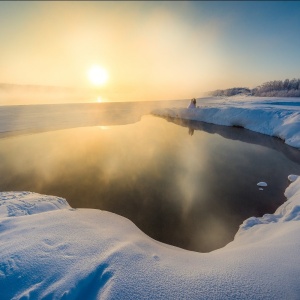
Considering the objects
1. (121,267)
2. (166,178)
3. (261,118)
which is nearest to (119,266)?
(121,267)

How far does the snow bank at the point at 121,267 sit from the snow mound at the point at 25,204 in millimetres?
841

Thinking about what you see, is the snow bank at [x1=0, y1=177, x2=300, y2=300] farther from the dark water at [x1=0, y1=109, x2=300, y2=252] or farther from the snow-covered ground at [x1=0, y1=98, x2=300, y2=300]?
the dark water at [x1=0, y1=109, x2=300, y2=252]

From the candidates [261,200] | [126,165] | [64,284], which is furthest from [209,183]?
[64,284]

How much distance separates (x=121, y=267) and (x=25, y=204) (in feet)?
13.7

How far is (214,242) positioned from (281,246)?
1808 millimetres

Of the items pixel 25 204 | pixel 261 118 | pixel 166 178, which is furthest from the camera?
pixel 261 118

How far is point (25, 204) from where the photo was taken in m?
5.51

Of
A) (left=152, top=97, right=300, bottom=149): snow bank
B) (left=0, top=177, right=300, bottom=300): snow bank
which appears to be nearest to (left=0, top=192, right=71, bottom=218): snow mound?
(left=0, top=177, right=300, bottom=300): snow bank

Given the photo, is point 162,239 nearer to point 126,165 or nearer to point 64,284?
point 64,284

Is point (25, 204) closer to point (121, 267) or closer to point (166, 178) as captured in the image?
point (121, 267)

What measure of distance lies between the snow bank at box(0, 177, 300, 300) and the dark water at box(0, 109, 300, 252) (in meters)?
1.68

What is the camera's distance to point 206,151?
42.5 feet

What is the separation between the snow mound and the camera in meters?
5.07

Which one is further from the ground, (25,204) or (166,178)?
(25,204)
